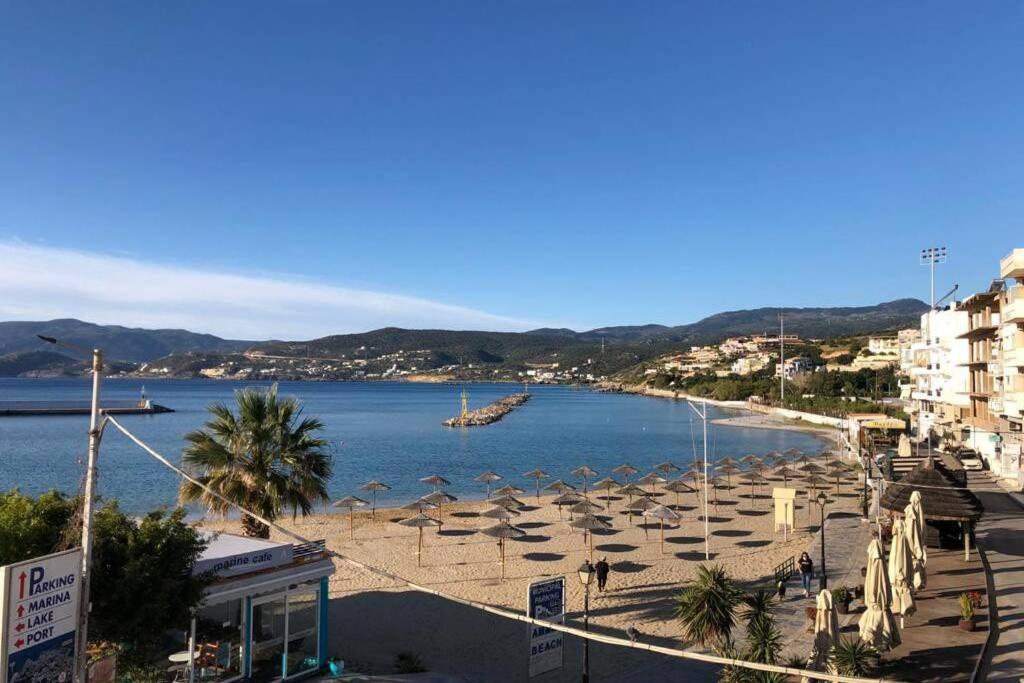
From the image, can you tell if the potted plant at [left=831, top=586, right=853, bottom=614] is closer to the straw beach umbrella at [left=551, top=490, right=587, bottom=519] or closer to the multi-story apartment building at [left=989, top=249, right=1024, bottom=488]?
the straw beach umbrella at [left=551, top=490, right=587, bottom=519]

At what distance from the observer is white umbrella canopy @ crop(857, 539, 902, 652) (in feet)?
38.8

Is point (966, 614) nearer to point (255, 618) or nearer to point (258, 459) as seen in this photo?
point (255, 618)

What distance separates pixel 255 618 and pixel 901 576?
37.3ft

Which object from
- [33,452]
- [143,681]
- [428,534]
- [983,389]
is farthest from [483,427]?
[143,681]

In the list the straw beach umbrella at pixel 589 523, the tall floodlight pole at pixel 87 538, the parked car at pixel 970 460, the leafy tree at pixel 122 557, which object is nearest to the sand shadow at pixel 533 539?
the straw beach umbrella at pixel 589 523

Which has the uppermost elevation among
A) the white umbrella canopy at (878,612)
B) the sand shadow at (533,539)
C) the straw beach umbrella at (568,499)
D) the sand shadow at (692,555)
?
the white umbrella canopy at (878,612)

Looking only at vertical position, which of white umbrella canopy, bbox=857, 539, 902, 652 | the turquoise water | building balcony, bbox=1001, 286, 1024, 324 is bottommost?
the turquoise water

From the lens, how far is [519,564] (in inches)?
886

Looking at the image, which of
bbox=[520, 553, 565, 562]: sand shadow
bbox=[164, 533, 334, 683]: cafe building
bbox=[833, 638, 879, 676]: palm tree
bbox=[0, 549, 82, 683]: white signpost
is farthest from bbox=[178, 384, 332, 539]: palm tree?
bbox=[833, 638, 879, 676]: palm tree

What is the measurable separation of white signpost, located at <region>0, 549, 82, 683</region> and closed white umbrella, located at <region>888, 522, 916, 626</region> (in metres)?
13.0

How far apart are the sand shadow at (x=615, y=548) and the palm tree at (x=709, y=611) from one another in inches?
444

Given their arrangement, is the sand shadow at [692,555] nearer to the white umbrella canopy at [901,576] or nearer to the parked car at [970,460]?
the white umbrella canopy at [901,576]

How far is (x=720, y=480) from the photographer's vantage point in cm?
4325

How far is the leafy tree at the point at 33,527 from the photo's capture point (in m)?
9.08
